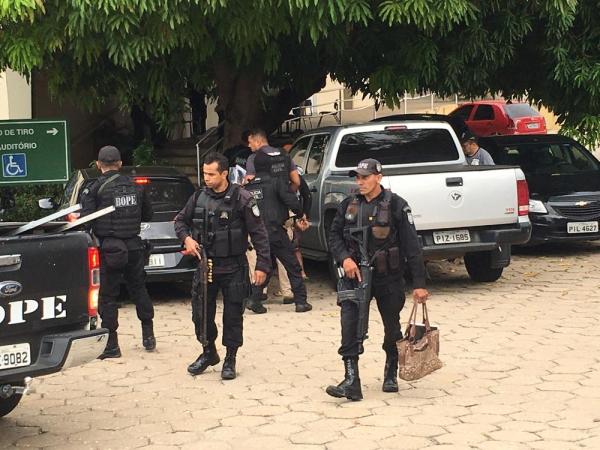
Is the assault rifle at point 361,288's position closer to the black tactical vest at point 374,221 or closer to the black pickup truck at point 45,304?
the black tactical vest at point 374,221

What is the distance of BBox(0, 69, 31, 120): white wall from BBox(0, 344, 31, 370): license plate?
14.2 metres

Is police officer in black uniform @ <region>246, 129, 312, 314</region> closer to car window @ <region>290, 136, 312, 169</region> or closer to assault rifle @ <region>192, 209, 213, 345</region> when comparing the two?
car window @ <region>290, 136, 312, 169</region>

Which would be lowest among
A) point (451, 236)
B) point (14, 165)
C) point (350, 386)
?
point (350, 386)

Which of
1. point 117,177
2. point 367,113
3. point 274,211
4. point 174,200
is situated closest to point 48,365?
point 117,177

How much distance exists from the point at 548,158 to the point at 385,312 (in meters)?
→ 7.72

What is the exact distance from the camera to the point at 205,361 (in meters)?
7.77

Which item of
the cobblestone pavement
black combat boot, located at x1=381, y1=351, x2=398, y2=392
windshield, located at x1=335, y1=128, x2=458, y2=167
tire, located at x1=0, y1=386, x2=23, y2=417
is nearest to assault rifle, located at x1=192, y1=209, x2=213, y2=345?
the cobblestone pavement

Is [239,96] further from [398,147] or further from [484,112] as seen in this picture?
[484,112]

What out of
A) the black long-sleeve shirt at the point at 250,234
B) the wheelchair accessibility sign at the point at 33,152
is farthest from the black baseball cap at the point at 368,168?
the wheelchair accessibility sign at the point at 33,152

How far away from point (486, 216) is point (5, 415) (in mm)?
5558

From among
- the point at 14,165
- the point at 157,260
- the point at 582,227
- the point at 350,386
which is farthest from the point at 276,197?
the point at 582,227

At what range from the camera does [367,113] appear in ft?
105

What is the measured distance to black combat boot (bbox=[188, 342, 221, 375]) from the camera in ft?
25.4

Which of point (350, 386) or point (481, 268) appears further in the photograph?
point (481, 268)
